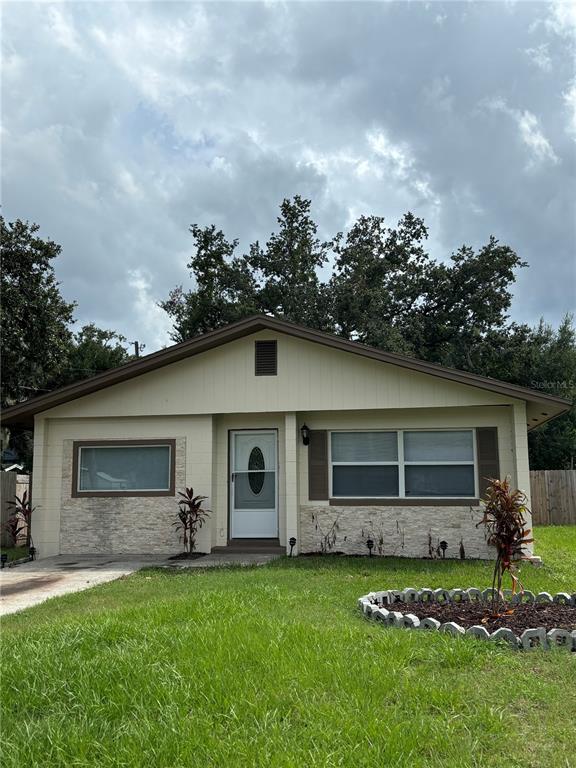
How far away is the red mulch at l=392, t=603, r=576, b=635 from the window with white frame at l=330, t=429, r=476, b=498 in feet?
18.2

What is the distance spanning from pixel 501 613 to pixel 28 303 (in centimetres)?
1609

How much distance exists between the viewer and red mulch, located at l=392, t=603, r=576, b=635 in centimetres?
537

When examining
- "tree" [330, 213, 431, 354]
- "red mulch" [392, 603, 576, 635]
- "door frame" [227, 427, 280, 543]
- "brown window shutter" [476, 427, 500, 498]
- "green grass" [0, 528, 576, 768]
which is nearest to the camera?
"green grass" [0, 528, 576, 768]

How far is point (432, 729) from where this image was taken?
3338 mm

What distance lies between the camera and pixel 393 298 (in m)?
29.9

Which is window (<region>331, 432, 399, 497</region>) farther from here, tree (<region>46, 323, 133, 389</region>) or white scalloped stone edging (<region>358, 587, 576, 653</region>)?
tree (<region>46, 323, 133, 389</region>)

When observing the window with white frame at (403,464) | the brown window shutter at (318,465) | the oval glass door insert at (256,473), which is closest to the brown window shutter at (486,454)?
the window with white frame at (403,464)

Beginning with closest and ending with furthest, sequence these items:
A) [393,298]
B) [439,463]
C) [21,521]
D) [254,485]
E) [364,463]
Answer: [439,463] < [364,463] < [254,485] < [21,521] < [393,298]

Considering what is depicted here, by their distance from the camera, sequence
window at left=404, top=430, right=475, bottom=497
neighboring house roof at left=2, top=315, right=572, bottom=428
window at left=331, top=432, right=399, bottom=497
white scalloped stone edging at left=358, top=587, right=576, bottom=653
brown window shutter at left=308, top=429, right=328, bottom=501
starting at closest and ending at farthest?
white scalloped stone edging at left=358, top=587, right=576, bottom=653 → neighboring house roof at left=2, top=315, right=572, bottom=428 → window at left=404, top=430, right=475, bottom=497 → window at left=331, top=432, right=399, bottom=497 → brown window shutter at left=308, top=429, right=328, bottom=501

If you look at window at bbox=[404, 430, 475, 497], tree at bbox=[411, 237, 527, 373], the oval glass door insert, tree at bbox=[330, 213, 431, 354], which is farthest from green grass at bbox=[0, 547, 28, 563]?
tree at bbox=[411, 237, 527, 373]

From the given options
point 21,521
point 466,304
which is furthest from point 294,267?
point 21,521

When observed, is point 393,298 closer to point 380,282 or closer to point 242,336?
point 380,282

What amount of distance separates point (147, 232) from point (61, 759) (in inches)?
606

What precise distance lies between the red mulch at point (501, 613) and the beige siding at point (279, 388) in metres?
5.63
